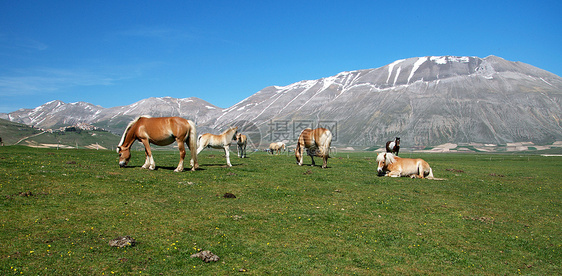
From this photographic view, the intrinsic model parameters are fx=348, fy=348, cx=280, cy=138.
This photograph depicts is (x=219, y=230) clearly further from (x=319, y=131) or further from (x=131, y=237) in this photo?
(x=319, y=131)

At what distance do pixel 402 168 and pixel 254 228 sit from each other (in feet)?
57.2

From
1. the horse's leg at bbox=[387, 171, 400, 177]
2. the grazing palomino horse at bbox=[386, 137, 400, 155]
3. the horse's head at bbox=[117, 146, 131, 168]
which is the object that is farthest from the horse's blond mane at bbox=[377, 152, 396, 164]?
the horse's head at bbox=[117, 146, 131, 168]

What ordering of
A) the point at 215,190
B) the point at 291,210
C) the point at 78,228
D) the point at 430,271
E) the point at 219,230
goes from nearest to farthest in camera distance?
the point at 430,271 → the point at 78,228 → the point at 219,230 → the point at 291,210 → the point at 215,190

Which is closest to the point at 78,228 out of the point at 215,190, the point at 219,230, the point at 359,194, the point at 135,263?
the point at 135,263

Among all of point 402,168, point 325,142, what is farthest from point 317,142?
point 402,168

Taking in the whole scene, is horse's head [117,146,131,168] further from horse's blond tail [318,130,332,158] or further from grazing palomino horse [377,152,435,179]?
grazing palomino horse [377,152,435,179]

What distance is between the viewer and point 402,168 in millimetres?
25688

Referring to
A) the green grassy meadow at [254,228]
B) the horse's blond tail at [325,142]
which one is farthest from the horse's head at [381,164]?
the green grassy meadow at [254,228]

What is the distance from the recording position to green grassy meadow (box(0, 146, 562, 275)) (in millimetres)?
8547

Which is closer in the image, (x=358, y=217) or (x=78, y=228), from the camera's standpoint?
(x=78, y=228)

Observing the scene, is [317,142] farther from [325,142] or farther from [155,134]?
[155,134]

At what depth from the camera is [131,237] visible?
9.49m

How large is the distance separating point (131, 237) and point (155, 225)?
4.40 feet

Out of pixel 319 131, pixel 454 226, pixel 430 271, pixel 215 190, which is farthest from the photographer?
pixel 319 131
